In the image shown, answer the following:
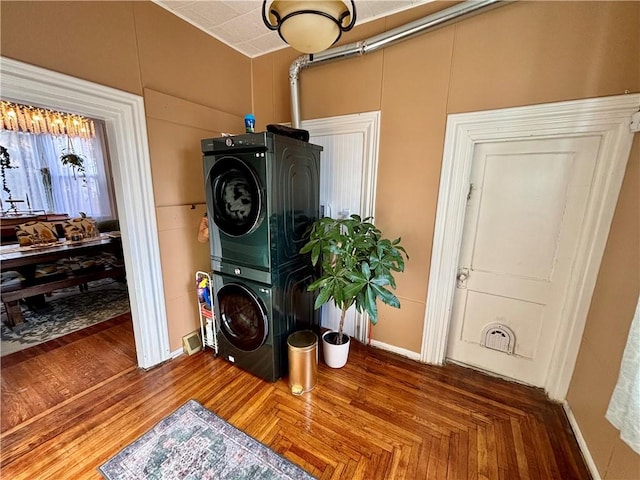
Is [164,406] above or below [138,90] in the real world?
below

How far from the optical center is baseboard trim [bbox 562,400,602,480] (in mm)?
1353

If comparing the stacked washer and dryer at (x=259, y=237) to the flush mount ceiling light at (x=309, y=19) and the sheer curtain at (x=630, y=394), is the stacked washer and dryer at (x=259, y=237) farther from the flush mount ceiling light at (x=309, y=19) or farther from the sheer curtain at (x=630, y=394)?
the sheer curtain at (x=630, y=394)

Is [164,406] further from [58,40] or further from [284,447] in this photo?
[58,40]

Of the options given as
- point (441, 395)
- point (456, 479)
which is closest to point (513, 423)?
point (441, 395)

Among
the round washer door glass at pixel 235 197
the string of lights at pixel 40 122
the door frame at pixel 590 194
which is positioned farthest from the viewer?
the string of lights at pixel 40 122

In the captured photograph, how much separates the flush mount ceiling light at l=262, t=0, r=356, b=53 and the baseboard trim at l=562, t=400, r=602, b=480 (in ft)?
8.15

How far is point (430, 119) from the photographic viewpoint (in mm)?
1935

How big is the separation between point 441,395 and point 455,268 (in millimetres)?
966

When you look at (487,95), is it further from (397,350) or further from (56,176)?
(56,176)

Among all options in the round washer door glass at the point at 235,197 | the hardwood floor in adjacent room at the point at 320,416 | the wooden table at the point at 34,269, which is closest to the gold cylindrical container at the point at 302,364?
the hardwood floor in adjacent room at the point at 320,416

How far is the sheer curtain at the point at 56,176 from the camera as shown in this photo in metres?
4.74

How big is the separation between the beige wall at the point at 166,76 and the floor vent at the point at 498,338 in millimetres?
2604

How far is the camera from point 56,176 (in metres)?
5.12

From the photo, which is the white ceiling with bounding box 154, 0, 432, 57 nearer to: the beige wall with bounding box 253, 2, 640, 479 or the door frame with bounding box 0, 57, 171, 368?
the beige wall with bounding box 253, 2, 640, 479
